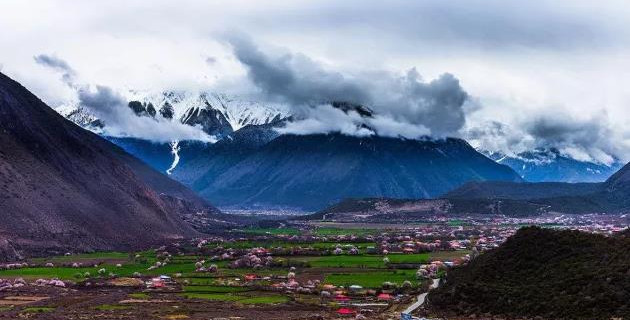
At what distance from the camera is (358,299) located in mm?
85375

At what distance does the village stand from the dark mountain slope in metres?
5.97

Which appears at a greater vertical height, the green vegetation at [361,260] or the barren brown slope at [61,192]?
the barren brown slope at [61,192]

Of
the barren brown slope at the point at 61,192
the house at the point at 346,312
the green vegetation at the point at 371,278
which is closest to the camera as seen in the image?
the house at the point at 346,312

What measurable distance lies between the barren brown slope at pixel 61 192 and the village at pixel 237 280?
8.03 metres

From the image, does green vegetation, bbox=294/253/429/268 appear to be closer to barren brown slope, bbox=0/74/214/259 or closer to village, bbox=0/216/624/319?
village, bbox=0/216/624/319

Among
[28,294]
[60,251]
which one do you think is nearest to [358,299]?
[28,294]

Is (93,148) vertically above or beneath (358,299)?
above

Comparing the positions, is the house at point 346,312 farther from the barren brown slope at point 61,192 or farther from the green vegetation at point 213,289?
the barren brown slope at point 61,192

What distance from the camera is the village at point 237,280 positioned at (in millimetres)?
76500

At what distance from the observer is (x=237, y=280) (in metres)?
102

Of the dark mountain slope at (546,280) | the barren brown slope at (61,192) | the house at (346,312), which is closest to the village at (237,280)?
the house at (346,312)

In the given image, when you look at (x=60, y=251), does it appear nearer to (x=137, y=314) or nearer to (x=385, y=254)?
(x=385, y=254)

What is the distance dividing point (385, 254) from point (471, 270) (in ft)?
178

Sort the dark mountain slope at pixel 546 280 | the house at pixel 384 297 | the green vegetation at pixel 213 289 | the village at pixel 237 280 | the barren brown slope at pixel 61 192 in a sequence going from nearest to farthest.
Answer: the dark mountain slope at pixel 546 280, the village at pixel 237 280, the house at pixel 384 297, the green vegetation at pixel 213 289, the barren brown slope at pixel 61 192
